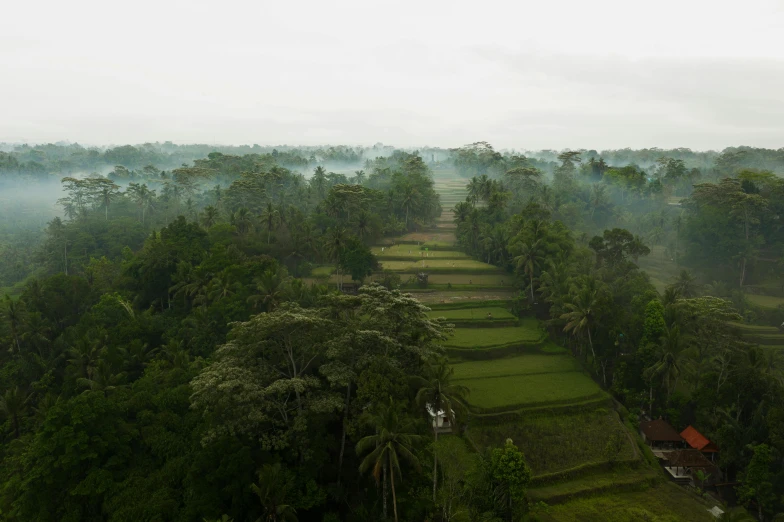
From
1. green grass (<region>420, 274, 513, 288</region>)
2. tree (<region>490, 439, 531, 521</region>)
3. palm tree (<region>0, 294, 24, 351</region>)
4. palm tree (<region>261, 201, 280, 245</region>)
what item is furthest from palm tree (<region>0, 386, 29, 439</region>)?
green grass (<region>420, 274, 513, 288</region>)

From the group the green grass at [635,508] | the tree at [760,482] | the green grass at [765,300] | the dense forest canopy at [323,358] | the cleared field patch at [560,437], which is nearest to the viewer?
the dense forest canopy at [323,358]

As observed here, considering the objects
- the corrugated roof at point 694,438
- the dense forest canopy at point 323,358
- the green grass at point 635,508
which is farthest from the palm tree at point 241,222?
the corrugated roof at point 694,438

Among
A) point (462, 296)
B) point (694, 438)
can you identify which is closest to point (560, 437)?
point (694, 438)

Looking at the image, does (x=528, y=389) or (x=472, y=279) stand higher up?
(x=472, y=279)

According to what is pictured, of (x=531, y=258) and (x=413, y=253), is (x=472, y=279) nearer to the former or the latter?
(x=531, y=258)

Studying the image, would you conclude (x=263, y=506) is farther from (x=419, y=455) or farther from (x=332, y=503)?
(x=419, y=455)

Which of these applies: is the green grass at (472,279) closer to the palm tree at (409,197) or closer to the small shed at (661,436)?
the palm tree at (409,197)

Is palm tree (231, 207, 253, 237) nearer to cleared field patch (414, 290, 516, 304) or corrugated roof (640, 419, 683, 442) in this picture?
cleared field patch (414, 290, 516, 304)
